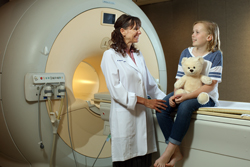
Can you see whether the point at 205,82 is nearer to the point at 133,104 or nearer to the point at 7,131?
the point at 133,104

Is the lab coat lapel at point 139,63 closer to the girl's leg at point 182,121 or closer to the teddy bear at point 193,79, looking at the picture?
the teddy bear at point 193,79

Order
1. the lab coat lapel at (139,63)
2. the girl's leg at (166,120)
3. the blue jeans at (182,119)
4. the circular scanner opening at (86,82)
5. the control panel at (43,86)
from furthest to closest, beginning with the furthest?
the circular scanner opening at (86,82) → the control panel at (43,86) → the lab coat lapel at (139,63) → the girl's leg at (166,120) → the blue jeans at (182,119)

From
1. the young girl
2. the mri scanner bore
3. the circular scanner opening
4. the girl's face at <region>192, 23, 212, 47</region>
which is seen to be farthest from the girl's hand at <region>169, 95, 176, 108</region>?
the circular scanner opening

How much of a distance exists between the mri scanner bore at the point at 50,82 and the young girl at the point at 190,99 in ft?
1.67

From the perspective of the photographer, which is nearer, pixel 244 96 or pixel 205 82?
pixel 205 82

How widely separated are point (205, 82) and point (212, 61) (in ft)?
0.43

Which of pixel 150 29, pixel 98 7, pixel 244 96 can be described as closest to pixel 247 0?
pixel 244 96

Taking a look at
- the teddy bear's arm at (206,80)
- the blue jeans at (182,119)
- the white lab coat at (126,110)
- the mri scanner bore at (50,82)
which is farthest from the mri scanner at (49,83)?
the teddy bear's arm at (206,80)

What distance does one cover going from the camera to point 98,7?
6.60 ft

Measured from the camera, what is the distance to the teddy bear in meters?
1.24

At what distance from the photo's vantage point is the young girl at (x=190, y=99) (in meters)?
1.21

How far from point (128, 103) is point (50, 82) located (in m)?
0.69

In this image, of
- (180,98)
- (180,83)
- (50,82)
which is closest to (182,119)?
(180,98)

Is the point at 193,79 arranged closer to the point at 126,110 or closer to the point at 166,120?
the point at 166,120
